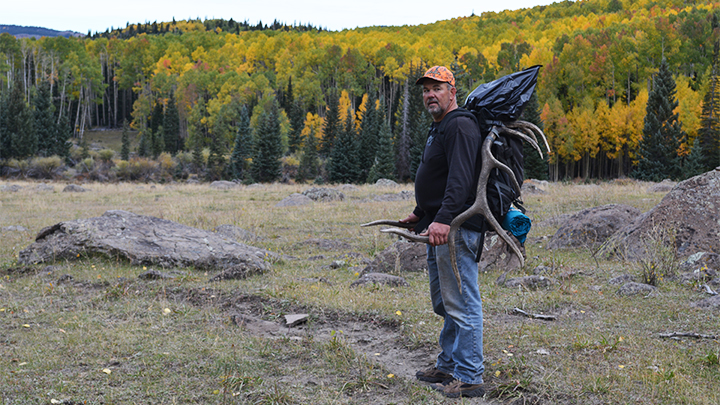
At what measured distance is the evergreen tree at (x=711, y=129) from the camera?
→ 4488cm

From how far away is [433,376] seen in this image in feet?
13.6

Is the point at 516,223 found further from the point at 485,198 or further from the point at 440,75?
the point at 440,75

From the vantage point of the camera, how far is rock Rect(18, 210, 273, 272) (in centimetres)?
867

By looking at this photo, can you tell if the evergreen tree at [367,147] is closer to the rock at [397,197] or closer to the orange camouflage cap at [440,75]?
the rock at [397,197]

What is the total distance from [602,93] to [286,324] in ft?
209

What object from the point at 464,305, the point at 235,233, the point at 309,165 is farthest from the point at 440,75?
the point at 309,165

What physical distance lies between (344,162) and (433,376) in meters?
48.3

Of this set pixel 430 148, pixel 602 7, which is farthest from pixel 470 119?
pixel 602 7

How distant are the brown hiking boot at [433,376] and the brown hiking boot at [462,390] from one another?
23 centimetres

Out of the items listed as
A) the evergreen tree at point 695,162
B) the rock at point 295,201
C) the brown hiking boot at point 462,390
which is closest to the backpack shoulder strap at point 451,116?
the brown hiking boot at point 462,390

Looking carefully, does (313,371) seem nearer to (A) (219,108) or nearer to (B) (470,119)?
(B) (470,119)

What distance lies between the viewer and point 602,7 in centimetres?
13150

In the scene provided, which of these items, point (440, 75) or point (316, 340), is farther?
point (316, 340)

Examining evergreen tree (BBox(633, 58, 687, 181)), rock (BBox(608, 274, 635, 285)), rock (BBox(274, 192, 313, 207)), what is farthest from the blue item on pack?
evergreen tree (BBox(633, 58, 687, 181))
